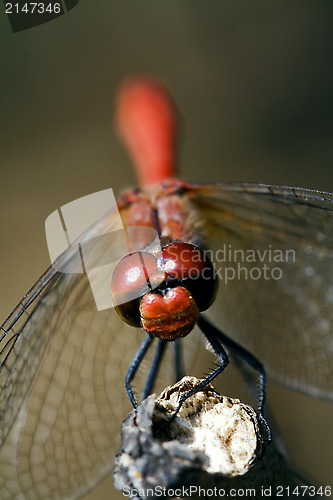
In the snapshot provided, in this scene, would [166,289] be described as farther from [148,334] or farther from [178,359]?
[178,359]

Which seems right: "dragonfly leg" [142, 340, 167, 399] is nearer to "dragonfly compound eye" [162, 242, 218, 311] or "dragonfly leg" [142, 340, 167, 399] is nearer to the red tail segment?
"dragonfly compound eye" [162, 242, 218, 311]

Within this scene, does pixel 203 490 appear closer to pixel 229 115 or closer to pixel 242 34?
pixel 229 115

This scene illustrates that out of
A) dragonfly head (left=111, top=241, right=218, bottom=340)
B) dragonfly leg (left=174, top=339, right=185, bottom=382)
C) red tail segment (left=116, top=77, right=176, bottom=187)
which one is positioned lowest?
dragonfly leg (left=174, top=339, right=185, bottom=382)

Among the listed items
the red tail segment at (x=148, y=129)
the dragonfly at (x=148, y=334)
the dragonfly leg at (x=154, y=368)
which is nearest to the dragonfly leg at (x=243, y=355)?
the dragonfly at (x=148, y=334)

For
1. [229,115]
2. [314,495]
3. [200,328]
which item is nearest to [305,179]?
[229,115]

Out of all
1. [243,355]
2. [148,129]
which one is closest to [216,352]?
[243,355]

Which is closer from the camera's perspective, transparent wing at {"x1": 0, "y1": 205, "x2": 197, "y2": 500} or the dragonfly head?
the dragonfly head

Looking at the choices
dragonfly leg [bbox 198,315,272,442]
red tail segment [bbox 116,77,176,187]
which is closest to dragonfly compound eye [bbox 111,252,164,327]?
dragonfly leg [bbox 198,315,272,442]
